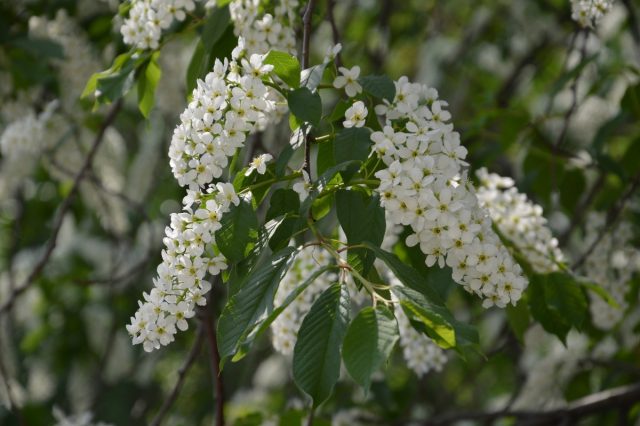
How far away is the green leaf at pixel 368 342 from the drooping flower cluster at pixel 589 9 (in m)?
1.29

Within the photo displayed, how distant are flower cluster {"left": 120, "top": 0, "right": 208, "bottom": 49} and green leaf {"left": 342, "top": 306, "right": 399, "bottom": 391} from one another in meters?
1.25

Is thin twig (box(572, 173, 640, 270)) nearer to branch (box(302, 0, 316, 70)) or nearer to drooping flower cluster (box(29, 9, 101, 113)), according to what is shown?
branch (box(302, 0, 316, 70))

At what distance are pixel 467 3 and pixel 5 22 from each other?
3.91 meters

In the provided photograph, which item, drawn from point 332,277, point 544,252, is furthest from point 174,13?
point 544,252

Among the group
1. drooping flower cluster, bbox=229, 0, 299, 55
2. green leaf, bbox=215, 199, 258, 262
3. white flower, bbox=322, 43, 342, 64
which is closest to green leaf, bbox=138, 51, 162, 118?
drooping flower cluster, bbox=229, 0, 299, 55

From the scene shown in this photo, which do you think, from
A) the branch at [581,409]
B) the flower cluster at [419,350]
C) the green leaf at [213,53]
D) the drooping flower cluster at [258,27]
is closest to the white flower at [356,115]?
the drooping flower cluster at [258,27]

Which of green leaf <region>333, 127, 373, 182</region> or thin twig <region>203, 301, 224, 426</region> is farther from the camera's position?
thin twig <region>203, 301, 224, 426</region>

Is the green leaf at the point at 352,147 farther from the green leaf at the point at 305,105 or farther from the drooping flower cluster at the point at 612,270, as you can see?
the drooping flower cluster at the point at 612,270

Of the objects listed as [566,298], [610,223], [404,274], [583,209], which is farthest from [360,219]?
[583,209]

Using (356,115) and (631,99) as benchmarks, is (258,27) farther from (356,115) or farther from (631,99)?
(631,99)

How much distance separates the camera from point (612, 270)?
316cm

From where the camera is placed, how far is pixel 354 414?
3.77 metres

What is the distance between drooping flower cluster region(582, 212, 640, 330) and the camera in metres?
3.06

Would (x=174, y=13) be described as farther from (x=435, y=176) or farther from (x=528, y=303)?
(x=528, y=303)
